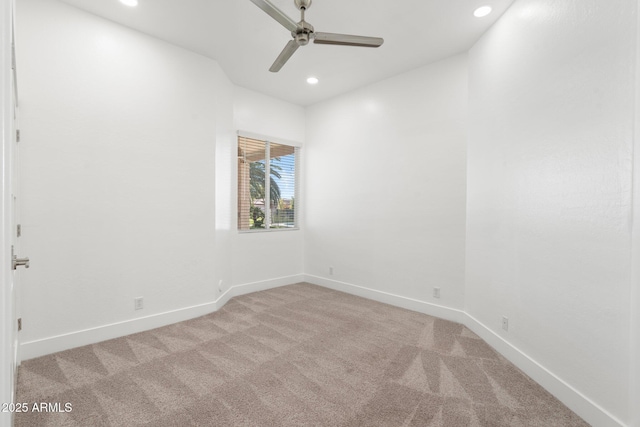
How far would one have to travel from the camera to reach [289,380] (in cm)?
220

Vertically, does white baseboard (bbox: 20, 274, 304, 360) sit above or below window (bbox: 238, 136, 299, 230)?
below

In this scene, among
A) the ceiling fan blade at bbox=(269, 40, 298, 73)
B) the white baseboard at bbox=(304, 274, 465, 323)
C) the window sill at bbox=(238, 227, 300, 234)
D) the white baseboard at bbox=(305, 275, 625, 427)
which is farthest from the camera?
the window sill at bbox=(238, 227, 300, 234)

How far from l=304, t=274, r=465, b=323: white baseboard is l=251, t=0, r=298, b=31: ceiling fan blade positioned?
3.21 meters

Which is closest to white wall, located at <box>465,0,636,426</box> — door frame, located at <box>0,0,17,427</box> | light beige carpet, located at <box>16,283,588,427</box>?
light beige carpet, located at <box>16,283,588,427</box>

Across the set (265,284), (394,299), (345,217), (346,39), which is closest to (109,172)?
(346,39)

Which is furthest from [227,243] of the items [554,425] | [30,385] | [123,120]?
[554,425]

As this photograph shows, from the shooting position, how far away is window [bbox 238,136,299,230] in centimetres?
451

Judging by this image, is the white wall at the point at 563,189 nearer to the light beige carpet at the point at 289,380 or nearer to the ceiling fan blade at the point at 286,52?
the light beige carpet at the point at 289,380

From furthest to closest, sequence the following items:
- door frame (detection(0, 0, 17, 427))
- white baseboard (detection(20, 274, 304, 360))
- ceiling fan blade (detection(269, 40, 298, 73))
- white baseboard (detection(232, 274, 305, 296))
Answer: white baseboard (detection(232, 274, 305, 296)) < white baseboard (detection(20, 274, 304, 360)) < ceiling fan blade (detection(269, 40, 298, 73)) < door frame (detection(0, 0, 17, 427))

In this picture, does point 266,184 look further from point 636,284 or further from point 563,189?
point 636,284

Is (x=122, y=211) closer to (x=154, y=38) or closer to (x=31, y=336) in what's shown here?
(x=31, y=336)

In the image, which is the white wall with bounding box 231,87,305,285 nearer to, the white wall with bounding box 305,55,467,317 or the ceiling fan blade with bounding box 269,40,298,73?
the white wall with bounding box 305,55,467,317

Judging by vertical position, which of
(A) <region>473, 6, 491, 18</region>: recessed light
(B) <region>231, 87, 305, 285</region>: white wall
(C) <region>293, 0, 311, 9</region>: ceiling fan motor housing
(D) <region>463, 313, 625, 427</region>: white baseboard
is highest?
(A) <region>473, 6, 491, 18</region>: recessed light

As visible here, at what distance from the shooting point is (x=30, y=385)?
82.5 inches
